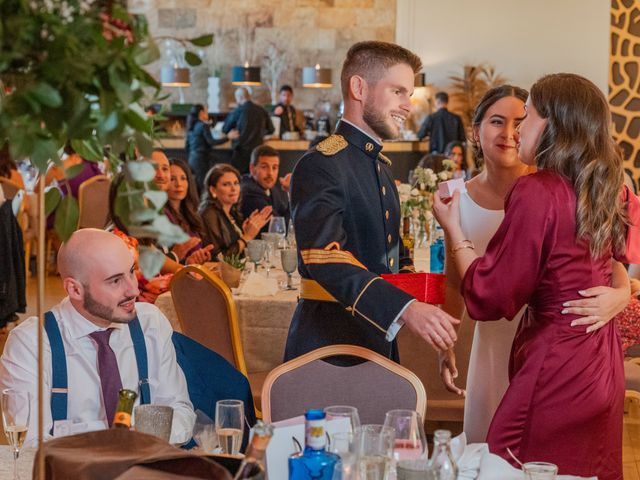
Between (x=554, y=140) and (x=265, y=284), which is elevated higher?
(x=554, y=140)

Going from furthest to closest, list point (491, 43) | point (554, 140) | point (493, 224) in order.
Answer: point (491, 43)
point (493, 224)
point (554, 140)

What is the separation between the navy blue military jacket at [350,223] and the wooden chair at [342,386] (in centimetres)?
13

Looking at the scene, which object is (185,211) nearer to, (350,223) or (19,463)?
(350,223)

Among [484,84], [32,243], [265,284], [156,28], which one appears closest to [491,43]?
[484,84]

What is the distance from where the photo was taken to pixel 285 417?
2.64 metres

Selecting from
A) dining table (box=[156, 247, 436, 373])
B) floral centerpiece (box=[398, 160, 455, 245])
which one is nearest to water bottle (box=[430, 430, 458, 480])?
dining table (box=[156, 247, 436, 373])

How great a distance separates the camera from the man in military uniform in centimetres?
268

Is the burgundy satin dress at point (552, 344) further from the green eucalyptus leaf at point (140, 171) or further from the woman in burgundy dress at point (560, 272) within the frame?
the green eucalyptus leaf at point (140, 171)

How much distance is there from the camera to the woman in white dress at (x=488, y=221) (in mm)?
3254

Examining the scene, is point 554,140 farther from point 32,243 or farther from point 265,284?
point 32,243

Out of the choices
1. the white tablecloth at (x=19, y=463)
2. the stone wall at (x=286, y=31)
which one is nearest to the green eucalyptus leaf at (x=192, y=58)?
the white tablecloth at (x=19, y=463)

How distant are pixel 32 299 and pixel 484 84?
8.38 metres

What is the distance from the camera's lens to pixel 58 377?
2479 millimetres

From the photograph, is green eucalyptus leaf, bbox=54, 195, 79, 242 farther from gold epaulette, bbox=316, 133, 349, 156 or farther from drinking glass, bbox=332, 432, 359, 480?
gold epaulette, bbox=316, 133, 349, 156
